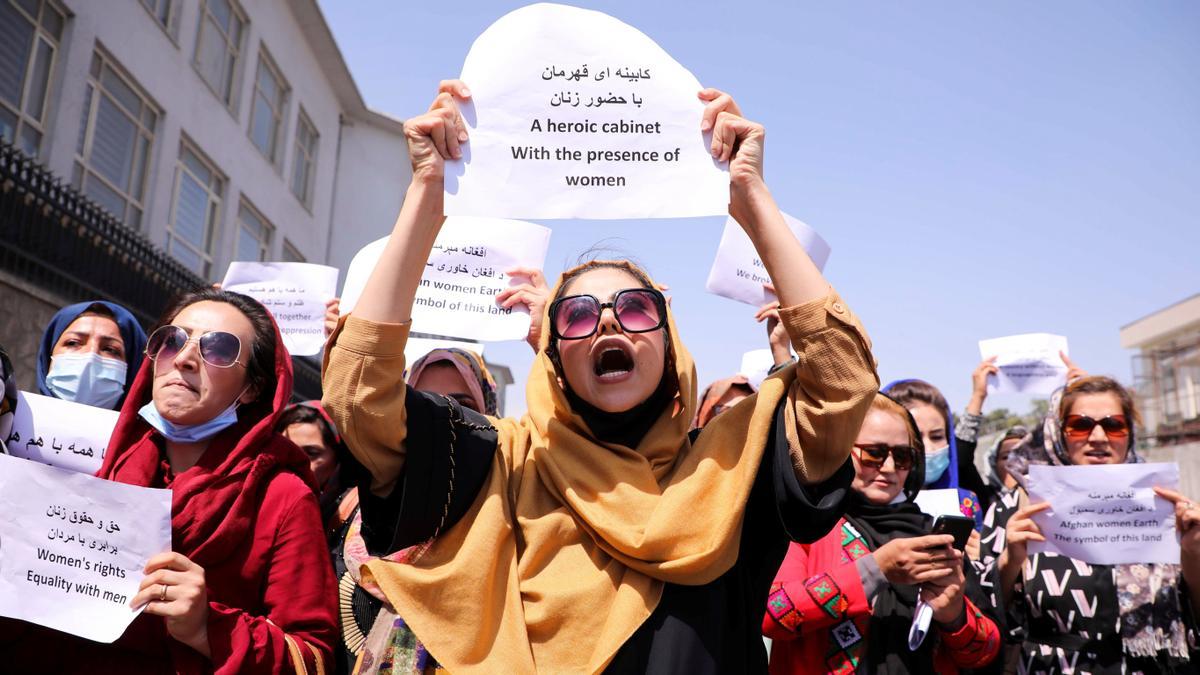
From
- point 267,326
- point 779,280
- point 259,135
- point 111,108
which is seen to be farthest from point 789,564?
point 259,135

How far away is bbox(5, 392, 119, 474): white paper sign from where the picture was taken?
2365 mm

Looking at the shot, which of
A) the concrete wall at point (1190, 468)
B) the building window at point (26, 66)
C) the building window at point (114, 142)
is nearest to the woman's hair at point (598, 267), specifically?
the building window at point (26, 66)

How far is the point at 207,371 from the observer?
7.79ft

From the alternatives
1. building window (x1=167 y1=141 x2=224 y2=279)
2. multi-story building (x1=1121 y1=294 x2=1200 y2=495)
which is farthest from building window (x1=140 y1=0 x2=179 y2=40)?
multi-story building (x1=1121 y1=294 x2=1200 y2=495)

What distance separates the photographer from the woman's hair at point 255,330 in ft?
8.24

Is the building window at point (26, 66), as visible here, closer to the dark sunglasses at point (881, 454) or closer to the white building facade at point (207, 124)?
the white building facade at point (207, 124)

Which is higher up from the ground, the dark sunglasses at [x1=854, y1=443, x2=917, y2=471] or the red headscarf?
the dark sunglasses at [x1=854, y1=443, x2=917, y2=471]

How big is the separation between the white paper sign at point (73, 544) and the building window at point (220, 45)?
14.9 metres

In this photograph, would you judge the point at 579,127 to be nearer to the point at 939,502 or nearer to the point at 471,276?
the point at 471,276

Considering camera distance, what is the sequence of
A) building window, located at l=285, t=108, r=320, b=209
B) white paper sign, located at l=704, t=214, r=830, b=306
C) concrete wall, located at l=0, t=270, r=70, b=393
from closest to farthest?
white paper sign, located at l=704, t=214, r=830, b=306, concrete wall, located at l=0, t=270, r=70, b=393, building window, located at l=285, t=108, r=320, b=209

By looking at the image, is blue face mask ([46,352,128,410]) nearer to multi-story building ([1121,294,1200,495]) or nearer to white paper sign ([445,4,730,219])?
white paper sign ([445,4,730,219])

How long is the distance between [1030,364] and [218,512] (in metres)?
5.00

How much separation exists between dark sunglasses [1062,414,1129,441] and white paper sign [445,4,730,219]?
216cm

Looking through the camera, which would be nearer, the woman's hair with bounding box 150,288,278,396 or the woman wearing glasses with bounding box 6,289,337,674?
the woman wearing glasses with bounding box 6,289,337,674
